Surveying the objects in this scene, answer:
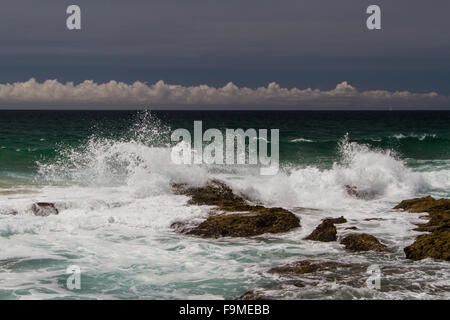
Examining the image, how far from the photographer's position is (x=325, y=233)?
10703mm

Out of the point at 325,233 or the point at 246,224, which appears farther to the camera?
the point at 246,224

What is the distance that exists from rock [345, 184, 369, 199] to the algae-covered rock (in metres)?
6.72

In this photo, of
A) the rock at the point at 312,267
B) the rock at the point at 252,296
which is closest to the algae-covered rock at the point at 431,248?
the rock at the point at 312,267

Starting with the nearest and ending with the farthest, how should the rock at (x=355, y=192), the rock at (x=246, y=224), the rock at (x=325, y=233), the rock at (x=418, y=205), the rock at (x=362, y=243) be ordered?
1. the rock at (x=362, y=243)
2. the rock at (x=325, y=233)
3. the rock at (x=246, y=224)
4. the rock at (x=418, y=205)
5. the rock at (x=355, y=192)

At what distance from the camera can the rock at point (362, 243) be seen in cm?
988

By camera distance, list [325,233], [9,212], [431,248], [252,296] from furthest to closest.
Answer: [9,212], [325,233], [431,248], [252,296]

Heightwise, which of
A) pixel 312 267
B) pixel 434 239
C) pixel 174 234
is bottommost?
pixel 174 234

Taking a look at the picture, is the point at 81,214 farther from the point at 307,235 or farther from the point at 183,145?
the point at 307,235

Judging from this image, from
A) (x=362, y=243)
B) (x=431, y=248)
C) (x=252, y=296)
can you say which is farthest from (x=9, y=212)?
(x=431, y=248)

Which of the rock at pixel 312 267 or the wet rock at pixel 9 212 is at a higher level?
the wet rock at pixel 9 212

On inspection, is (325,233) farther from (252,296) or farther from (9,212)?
(9,212)

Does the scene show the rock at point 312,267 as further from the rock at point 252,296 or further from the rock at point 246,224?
the rock at point 246,224

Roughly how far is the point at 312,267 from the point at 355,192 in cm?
872

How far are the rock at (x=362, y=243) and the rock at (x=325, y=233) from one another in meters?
0.36
